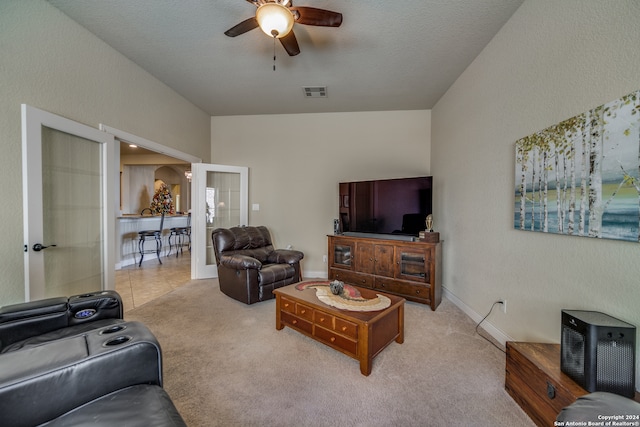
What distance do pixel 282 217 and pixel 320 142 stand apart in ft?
5.04

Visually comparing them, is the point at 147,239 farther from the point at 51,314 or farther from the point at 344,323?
the point at 344,323

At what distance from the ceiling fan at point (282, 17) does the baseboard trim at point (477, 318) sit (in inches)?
119

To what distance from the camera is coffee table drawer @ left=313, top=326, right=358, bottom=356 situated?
1.96 metres

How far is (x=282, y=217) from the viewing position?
4.67 metres

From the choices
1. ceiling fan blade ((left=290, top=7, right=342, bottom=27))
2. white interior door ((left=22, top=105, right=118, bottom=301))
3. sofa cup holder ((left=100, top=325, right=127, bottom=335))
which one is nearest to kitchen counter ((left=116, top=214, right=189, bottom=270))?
white interior door ((left=22, top=105, right=118, bottom=301))

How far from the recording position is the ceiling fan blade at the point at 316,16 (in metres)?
1.88

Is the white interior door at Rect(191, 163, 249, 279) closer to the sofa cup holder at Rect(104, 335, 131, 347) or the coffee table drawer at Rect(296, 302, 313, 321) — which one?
the coffee table drawer at Rect(296, 302, 313, 321)

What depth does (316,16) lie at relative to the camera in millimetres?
1939

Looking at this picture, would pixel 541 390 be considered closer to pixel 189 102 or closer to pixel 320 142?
pixel 320 142

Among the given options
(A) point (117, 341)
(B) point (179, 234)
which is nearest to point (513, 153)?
(A) point (117, 341)

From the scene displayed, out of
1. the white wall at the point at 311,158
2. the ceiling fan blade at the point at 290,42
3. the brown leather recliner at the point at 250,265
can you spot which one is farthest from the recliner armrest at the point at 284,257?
the ceiling fan blade at the point at 290,42

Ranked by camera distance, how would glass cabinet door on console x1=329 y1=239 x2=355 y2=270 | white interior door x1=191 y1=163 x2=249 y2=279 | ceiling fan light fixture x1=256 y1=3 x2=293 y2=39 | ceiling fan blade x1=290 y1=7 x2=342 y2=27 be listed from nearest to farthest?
ceiling fan light fixture x1=256 y1=3 x2=293 y2=39 < ceiling fan blade x1=290 y1=7 x2=342 y2=27 < glass cabinet door on console x1=329 y1=239 x2=355 y2=270 < white interior door x1=191 y1=163 x2=249 y2=279

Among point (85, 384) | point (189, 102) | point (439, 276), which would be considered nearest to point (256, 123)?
point (189, 102)

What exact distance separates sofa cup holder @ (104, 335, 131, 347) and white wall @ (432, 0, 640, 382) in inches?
98.5
